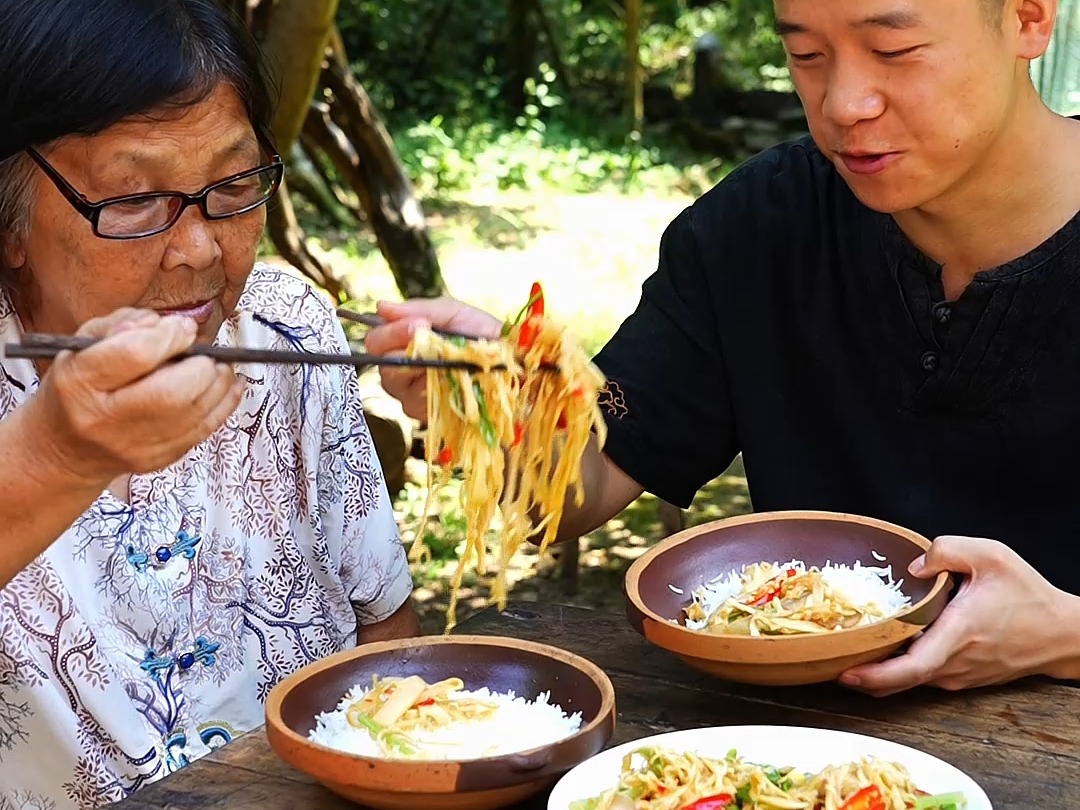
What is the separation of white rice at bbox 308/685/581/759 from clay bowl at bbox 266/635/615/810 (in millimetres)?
23

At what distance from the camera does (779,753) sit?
210cm

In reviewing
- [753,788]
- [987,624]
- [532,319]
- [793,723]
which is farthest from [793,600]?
[532,319]

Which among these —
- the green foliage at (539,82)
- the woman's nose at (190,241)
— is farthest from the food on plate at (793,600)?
the green foliage at (539,82)

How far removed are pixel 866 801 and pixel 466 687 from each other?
74 cm

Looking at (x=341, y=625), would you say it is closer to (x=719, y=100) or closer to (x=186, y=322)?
(x=186, y=322)

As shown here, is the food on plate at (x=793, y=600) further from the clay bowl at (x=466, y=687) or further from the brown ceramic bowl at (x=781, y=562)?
the clay bowl at (x=466, y=687)

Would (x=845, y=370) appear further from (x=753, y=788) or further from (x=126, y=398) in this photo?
(x=126, y=398)

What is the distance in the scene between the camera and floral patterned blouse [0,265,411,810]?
2.61m

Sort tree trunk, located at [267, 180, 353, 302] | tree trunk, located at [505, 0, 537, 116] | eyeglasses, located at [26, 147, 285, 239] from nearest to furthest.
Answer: eyeglasses, located at [26, 147, 285, 239]
tree trunk, located at [267, 180, 353, 302]
tree trunk, located at [505, 0, 537, 116]

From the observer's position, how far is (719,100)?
17.2m

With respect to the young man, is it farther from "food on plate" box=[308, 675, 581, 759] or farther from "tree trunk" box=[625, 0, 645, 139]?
"tree trunk" box=[625, 0, 645, 139]

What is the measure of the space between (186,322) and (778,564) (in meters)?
1.28

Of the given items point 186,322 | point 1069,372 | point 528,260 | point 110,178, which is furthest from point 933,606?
point 528,260

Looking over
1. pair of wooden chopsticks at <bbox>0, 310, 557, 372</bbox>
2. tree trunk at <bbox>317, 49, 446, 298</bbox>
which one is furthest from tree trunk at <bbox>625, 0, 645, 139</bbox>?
pair of wooden chopsticks at <bbox>0, 310, 557, 372</bbox>
